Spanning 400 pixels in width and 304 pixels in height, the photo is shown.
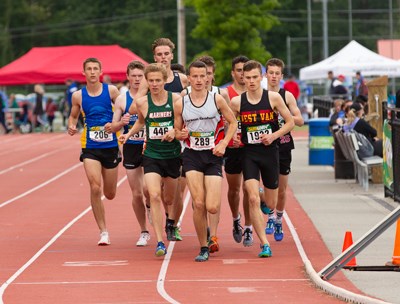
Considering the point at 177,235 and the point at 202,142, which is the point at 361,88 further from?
the point at 202,142

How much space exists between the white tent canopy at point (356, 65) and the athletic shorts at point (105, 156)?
27.0 m

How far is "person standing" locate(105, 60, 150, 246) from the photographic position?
14.8 metres

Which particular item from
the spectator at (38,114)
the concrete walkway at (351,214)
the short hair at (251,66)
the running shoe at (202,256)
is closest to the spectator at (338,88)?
the concrete walkway at (351,214)

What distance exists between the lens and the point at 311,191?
22938mm

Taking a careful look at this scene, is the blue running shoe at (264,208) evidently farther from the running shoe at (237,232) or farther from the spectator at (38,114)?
the spectator at (38,114)

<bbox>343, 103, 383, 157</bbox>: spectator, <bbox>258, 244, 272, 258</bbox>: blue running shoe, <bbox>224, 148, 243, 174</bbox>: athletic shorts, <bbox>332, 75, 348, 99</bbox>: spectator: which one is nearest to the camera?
<bbox>258, 244, 272, 258</bbox>: blue running shoe

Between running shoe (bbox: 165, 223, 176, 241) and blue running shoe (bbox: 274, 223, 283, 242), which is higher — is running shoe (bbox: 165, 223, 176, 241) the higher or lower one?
the higher one

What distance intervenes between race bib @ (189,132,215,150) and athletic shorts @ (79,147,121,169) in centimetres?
178

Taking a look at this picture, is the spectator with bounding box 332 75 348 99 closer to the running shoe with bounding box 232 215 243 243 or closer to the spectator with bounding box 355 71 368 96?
the spectator with bounding box 355 71 368 96

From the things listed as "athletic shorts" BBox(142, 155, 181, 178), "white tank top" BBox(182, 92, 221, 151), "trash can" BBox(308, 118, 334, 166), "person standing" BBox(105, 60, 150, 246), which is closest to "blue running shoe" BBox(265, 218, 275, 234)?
"person standing" BBox(105, 60, 150, 246)

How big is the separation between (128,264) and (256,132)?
196cm

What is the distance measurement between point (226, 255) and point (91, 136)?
2247 millimetres

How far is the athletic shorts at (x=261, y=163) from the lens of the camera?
13.8m

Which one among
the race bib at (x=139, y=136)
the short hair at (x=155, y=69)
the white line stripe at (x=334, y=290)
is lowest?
the white line stripe at (x=334, y=290)
